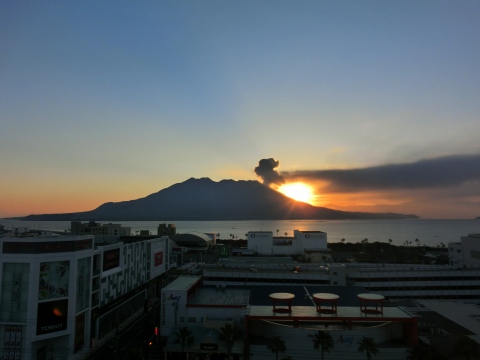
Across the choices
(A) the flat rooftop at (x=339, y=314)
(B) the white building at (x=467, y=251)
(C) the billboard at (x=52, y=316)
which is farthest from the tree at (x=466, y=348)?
(B) the white building at (x=467, y=251)

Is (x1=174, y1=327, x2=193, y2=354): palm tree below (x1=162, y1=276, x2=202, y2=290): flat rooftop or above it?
below

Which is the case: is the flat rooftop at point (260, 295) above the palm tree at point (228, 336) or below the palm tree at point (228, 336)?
above

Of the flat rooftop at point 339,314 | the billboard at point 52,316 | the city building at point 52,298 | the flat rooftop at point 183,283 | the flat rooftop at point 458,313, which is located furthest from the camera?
the flat rooftop at point 183,283

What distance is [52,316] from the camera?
1572 inches

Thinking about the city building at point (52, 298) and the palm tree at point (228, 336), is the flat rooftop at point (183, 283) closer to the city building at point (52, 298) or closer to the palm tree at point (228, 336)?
the city building at point (52, 298)

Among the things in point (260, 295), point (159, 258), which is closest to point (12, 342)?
point (260, 295)


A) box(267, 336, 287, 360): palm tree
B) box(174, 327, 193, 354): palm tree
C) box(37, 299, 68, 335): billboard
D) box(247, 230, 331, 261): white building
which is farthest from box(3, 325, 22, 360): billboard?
box(247, 230, 331, 261): white building

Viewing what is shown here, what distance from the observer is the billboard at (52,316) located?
1533 inches

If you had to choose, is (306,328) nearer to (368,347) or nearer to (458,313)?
(368,347)

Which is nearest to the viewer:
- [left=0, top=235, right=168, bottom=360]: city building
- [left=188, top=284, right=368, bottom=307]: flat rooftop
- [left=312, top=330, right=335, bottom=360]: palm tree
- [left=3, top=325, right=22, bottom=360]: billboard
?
[left=3, top=325, right=22, bottom=360]: billboard

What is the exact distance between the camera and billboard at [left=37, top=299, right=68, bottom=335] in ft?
128

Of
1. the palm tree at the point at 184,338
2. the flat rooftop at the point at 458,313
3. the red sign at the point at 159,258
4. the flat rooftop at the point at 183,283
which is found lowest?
the palm tree at the point at 184,338

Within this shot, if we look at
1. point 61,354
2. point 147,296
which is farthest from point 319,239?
point 61,354

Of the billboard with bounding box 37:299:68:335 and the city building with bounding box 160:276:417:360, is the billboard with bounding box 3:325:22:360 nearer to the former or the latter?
the billboard with bounding box 37:299:68:335
